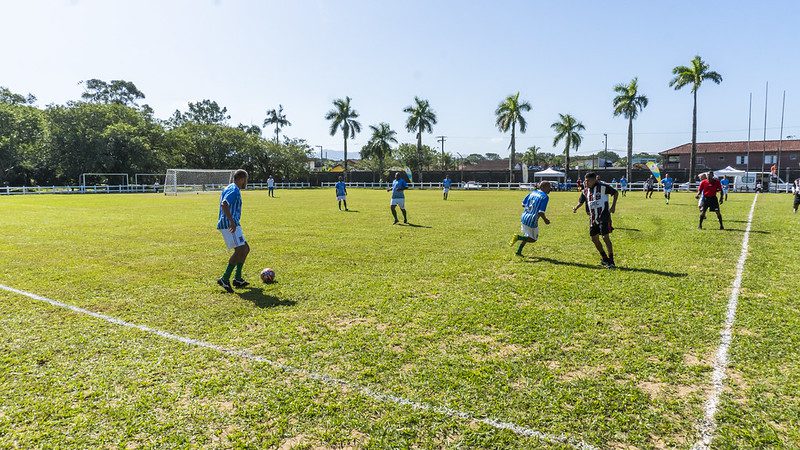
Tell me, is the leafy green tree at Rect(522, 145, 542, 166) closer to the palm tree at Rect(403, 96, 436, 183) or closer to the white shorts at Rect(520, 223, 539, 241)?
the palm tree at Rect(403, 96, 436, 183)

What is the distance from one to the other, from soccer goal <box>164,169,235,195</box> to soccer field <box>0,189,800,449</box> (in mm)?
37688

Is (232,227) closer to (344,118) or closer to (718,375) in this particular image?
(718,375)

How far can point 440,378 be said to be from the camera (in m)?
4.21

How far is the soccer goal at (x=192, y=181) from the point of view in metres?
44.7

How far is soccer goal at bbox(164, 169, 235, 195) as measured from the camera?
44719 millimetres

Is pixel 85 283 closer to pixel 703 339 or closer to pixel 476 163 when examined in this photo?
pixel 703 339

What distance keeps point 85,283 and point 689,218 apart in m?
19.4

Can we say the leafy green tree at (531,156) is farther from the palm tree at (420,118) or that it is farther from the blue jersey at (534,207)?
the blue jersey at (534,207)

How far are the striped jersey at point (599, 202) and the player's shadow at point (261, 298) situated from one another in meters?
5.86

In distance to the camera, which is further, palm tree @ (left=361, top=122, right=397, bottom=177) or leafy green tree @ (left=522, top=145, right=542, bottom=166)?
leafy green tree @ (left=522, top=145, right=542, bottom=166)

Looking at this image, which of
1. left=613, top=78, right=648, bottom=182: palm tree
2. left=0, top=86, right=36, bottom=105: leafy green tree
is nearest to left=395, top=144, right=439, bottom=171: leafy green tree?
left=613, top=78, right=648, bottom=182: palm tree

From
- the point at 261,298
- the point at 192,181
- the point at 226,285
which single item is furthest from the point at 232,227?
the point at 192,181

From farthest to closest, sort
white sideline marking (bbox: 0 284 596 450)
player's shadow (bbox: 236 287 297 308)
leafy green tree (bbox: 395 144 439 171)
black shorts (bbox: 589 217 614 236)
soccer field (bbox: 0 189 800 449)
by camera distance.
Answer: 1. leafy green tree (bbox: 395 144 439 171)
2. black shorts (bbox: 589 217 614 236)
3. player's shadow (bbox: 236 287 297 308)
4. soccer field (bbox: 0 189 800 449)
5. white sideline marking (bbox: 0 284 596 450)

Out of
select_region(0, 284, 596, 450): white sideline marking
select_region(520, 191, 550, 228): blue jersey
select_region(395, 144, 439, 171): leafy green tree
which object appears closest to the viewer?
select_region(0, 284, 596, 450): white sideline marking
